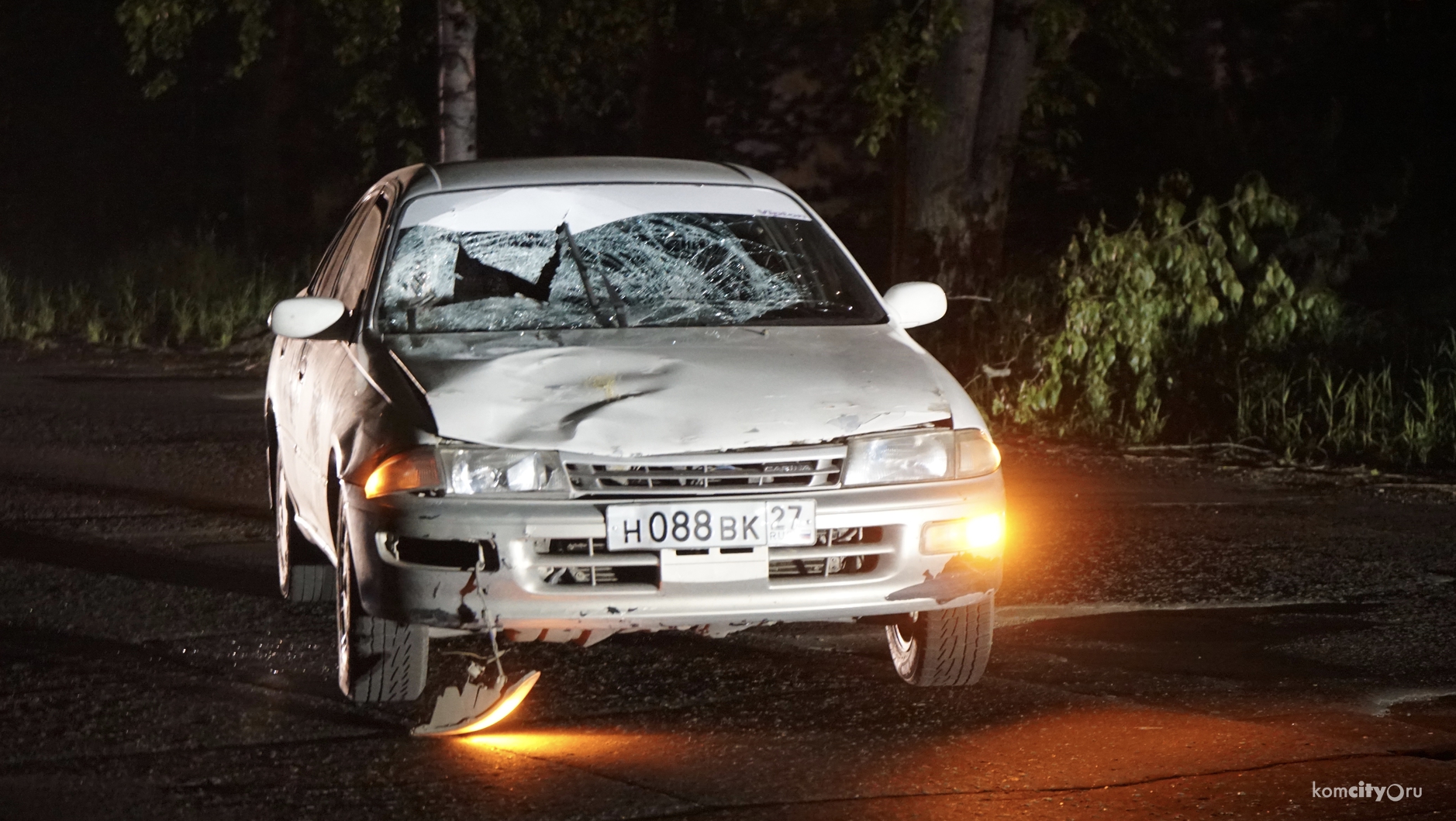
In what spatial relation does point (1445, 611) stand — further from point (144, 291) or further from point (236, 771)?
point (144, 291)

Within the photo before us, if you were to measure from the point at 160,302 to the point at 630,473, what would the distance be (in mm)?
16553

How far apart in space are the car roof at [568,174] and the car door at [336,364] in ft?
0.69

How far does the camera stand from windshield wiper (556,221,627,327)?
6566 millimetres

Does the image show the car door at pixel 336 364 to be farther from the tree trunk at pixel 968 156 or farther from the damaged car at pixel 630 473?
the tree trunk at pixel 968 156

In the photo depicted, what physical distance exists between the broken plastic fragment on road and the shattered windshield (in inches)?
48.4

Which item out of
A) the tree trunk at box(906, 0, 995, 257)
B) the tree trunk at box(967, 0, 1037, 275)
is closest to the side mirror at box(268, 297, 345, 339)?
the tree trunk at box(906, 0, 995, 257)

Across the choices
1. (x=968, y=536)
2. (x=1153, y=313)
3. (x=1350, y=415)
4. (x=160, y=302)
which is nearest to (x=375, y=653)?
(x=968, y=536)

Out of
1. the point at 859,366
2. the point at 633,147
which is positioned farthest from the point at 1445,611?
the point at 633,147

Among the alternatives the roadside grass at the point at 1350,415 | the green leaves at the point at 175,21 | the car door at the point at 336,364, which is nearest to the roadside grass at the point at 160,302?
the green leaves at the point at 175,21

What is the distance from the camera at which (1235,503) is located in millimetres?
10008

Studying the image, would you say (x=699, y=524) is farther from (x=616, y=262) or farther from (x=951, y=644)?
(x=616, y=262)

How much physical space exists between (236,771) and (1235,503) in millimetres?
5975

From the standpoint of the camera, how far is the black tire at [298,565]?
7508mm

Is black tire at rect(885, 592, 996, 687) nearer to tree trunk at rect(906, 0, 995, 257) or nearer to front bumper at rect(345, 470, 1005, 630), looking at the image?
front bumper at rect(345, 470, 1005, 630)
